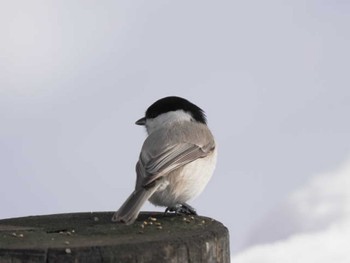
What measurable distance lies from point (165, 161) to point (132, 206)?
904 millimetres

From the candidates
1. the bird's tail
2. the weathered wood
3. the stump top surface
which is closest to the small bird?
the bird's tail

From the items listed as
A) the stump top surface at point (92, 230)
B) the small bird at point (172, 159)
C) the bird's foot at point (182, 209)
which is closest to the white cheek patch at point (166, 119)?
the small bird at point (172, 159)

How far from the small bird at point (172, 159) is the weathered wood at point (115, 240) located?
0.45 m

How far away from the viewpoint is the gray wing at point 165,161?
25.7 feet

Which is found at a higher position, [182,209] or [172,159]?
[172,159]

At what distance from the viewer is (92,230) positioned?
661 centimetres

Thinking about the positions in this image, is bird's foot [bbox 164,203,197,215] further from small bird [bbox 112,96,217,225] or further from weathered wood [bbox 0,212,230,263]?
weathered wood [bbox 0,212,230,263]

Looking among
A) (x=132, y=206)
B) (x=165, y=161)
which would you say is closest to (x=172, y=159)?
(x=165, y=161)

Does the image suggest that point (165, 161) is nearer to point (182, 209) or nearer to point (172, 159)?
point (172, 159)

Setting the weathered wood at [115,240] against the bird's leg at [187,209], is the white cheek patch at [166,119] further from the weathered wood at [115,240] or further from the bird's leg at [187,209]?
the weathered wood at [115,240]

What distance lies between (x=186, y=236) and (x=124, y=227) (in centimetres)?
92

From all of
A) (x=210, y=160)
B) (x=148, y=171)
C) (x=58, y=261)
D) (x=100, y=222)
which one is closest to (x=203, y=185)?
(x=210, y=160)

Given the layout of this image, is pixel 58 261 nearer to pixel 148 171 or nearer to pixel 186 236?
pixel 186 236

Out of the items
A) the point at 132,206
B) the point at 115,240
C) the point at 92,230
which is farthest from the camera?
the point at 132,206
